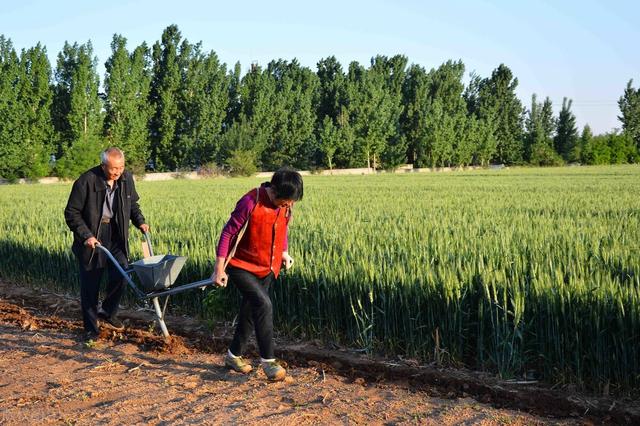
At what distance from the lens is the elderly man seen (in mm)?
5445

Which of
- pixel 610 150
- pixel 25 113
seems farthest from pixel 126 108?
pixel 610 150

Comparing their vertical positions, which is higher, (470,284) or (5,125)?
(5,125)

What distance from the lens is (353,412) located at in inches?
145

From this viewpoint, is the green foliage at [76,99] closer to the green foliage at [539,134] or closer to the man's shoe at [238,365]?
the man's shoe at [238,365]

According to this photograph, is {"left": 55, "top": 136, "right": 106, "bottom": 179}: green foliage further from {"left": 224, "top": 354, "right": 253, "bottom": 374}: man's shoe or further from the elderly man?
{"left": 224, "top": 354, "right": 253, "bottom": 374}: man's shoe

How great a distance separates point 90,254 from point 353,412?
3044 mm

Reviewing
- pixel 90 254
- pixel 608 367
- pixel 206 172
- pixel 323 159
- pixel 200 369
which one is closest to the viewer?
pixel 608 367

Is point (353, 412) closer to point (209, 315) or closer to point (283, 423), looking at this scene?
point (283, 423)

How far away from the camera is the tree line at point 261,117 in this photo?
47.9 meters

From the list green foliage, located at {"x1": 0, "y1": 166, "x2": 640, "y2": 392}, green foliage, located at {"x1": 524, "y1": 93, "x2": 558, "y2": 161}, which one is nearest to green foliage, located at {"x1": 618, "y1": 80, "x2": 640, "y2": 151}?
green foliage, located at {"x1": 524, "y1": 93, "x2": 558, "y2": 161}

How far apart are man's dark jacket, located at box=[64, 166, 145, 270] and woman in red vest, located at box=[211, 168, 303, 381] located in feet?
5.83

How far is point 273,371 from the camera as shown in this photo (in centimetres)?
420

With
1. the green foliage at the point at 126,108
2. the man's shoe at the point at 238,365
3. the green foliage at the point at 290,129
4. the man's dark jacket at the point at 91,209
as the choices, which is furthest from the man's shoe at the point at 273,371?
the green foliage at the point at 290,129

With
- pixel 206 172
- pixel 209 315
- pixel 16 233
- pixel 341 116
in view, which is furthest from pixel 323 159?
pixel 209 315
